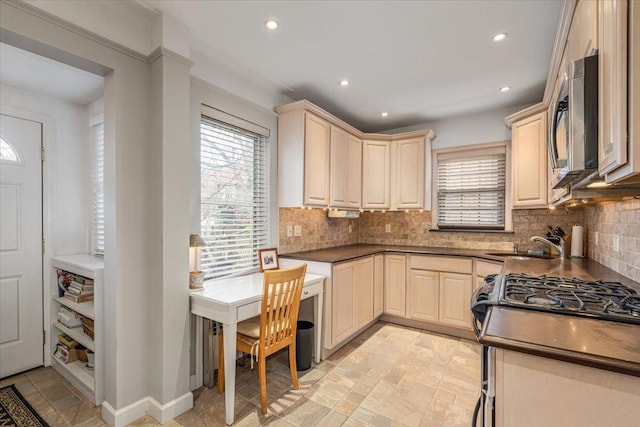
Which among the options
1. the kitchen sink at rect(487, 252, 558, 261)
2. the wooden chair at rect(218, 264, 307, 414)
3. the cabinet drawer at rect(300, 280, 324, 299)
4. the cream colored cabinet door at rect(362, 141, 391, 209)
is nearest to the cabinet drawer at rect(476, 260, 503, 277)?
the kitchen sink at rect(487, 252, 558, 261)

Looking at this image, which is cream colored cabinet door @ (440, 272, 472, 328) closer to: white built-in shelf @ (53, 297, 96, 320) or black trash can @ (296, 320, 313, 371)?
black trash can @ (296, 320, 313, 371)

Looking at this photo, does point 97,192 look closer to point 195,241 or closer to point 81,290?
point 81,290

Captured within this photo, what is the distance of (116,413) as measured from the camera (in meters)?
1.89

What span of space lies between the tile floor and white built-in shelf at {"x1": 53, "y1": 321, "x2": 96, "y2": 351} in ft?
1.25

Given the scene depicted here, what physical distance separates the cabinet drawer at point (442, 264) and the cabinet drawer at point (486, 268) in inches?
3.2

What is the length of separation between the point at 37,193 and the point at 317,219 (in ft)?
9.03

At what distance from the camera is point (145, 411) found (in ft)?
6.64

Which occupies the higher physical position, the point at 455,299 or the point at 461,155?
the point at 461,155

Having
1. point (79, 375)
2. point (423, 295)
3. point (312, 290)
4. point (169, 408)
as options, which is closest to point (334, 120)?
point (312, 290)

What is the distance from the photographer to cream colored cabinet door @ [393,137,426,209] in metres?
3.86

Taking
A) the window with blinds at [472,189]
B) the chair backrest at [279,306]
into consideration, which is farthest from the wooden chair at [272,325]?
the window with blinds at [472,189]

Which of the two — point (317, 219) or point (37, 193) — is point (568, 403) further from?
point (37, 193)

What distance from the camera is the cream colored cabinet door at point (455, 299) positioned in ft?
10.7

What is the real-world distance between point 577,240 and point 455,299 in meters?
1.28
